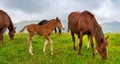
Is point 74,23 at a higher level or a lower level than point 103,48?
higher

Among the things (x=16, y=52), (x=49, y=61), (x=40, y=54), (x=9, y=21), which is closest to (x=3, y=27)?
(x=9, y=21)

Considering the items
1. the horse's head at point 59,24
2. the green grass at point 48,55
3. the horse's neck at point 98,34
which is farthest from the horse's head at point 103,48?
the horse's head at point 59,24

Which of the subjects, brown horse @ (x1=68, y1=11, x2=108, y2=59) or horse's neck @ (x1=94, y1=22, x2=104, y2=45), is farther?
horse's neck @ (x1=94, y1=22, x2=104, y2=45)

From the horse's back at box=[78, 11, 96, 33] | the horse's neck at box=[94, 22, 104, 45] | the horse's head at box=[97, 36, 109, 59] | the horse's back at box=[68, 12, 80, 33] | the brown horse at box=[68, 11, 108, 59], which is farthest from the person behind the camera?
the horse's back at box=[68, 12, 80, 33]

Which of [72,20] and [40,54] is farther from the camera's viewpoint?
[72,20]

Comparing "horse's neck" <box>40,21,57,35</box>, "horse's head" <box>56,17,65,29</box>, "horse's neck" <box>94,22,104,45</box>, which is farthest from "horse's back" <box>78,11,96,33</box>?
"horse's neck" <box>40,21,57,35</box>

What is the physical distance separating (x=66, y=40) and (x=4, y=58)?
748 centimetres

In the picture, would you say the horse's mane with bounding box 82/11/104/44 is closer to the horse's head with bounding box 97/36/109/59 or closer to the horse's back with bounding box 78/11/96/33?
the horse's back with bounding box 78/11/96/33

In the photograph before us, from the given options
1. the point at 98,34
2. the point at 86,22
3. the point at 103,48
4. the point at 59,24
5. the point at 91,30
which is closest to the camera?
the point at 103,48

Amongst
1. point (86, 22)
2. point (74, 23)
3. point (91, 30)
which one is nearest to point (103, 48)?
point (91, 30)

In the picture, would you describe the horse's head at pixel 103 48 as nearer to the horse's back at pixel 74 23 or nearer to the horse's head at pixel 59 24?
the horse's back at pixel 74 23

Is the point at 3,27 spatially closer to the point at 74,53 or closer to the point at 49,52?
the point at 49,52

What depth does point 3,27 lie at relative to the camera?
23.2 meters

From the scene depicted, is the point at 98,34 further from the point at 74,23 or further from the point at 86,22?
the point at 74,23
